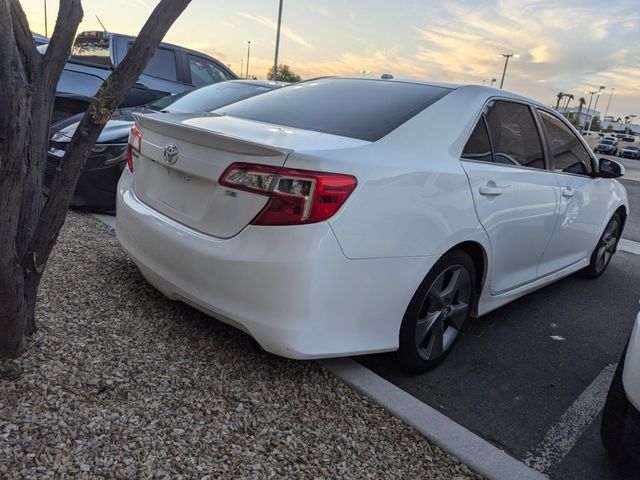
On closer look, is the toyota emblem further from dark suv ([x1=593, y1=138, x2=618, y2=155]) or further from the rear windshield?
dark suv ([x1=593, y1=138, x2=618, y2=155])

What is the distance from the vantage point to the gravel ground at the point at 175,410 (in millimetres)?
2002

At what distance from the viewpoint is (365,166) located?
2391mm

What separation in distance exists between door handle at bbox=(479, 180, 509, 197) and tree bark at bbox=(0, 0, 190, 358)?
5.87 ft

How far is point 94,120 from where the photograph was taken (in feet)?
7.47

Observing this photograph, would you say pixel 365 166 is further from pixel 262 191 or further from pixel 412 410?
pixel 412 410

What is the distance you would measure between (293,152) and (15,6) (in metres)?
1.20

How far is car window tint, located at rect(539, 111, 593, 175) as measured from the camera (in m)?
3.94

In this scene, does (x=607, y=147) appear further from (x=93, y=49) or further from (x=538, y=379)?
(x=538, y=379)

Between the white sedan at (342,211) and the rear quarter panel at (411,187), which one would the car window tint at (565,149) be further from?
the rear quarter panel at (411,187)

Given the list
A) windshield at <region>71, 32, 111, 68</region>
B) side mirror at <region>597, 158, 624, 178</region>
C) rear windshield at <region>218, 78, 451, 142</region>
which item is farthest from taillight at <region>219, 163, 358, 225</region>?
windshield at <region>71, 32, 111, 68</region>

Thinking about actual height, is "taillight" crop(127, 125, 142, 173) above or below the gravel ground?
above

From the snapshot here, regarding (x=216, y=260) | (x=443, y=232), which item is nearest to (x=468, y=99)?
(x=443, y=232)

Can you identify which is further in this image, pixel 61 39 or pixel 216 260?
pixel 216 260

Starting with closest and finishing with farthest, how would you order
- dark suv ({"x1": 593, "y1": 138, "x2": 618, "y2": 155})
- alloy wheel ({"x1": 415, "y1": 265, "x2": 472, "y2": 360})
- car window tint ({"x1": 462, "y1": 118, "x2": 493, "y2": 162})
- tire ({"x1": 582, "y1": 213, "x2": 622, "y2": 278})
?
1. alloy wheel ({"x1": 415, "y1": 265, "x2": 472, "y2": 360})
2. car window tint ({"x1": 462, "y1": 118, "x2": 493, "y2": 162})
3. tire ({"x1": 582, "y1": 213, "x2": 622, "y2": 278})
4. dark suv ({"x1": 593, "y1": 138, "x2": 618, "y2": 155})
